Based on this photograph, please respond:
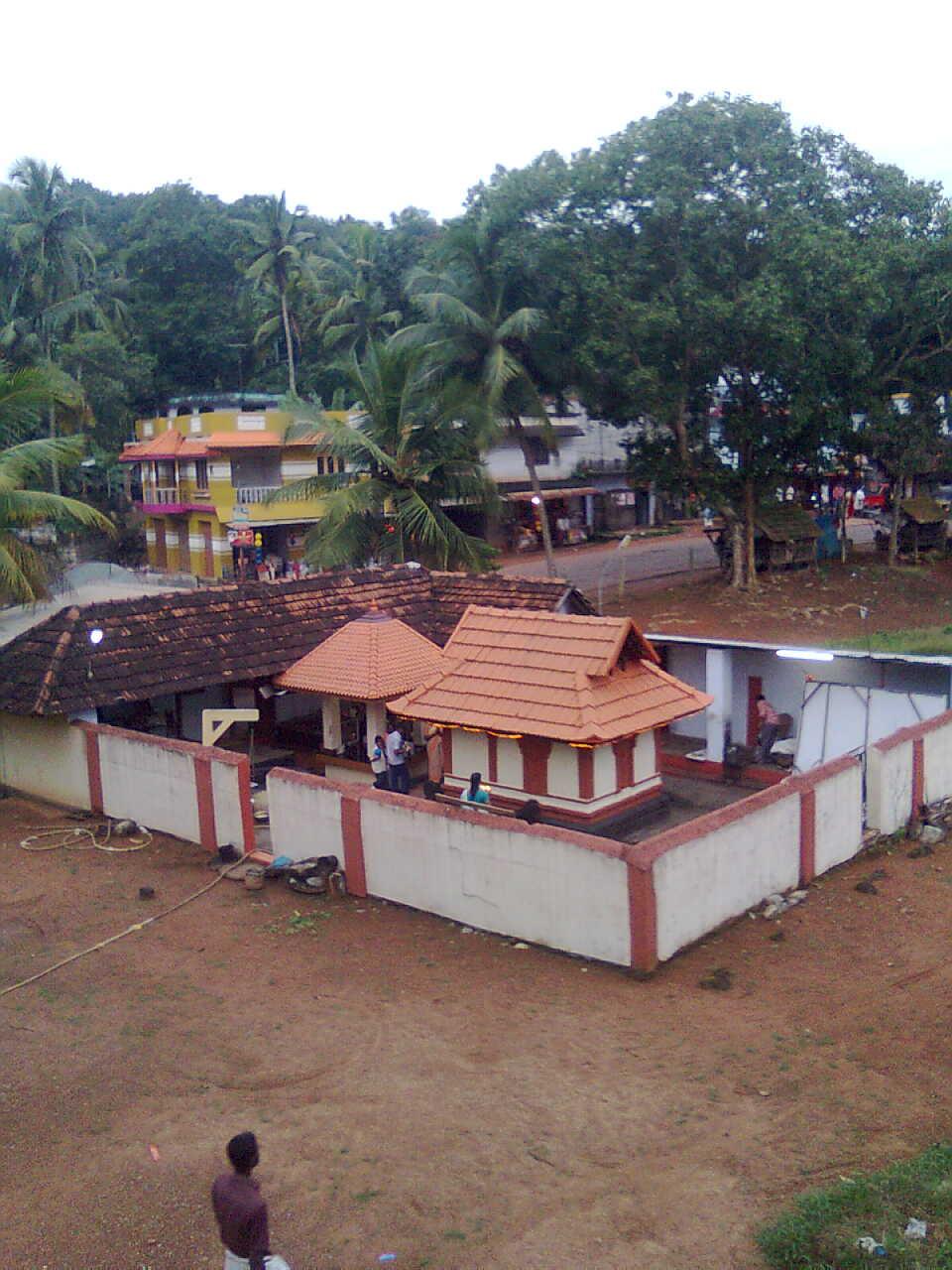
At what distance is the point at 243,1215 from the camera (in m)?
5.73

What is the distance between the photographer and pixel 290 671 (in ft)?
65.1

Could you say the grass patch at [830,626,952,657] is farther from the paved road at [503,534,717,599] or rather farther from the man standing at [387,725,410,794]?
the paved road at [503,534,717,599]

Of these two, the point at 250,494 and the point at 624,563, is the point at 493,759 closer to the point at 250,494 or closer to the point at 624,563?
the point at 624,563

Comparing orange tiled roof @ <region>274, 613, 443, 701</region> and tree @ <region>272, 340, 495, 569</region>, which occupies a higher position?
tree @ <region>272, 340, 495, 569</region>

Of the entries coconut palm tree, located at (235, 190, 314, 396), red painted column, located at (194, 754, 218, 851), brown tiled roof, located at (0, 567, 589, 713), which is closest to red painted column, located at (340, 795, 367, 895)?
red painted column, located at (194, 754, 218, 851)

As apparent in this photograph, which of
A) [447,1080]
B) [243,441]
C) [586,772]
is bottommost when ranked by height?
[447,1080]

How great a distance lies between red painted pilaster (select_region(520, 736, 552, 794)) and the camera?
1645 centimetres

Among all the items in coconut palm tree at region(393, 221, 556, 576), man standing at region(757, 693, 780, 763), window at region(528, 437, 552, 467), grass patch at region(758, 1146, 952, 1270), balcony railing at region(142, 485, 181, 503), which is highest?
coconut palm tree at region(393, 221, 556, 576)

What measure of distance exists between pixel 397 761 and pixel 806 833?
6.73 m

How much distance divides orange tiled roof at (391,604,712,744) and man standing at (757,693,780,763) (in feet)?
17.4

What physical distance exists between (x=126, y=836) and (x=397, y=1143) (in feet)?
32.0

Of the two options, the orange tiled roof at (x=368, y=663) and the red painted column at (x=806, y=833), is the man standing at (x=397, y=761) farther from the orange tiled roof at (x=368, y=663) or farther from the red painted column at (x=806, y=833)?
the red painted column at (x=806, y=833)

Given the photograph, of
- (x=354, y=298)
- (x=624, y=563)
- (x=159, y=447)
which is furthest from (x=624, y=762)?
(x=354, y=298)

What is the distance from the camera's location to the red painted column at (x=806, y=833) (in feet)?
45.3
